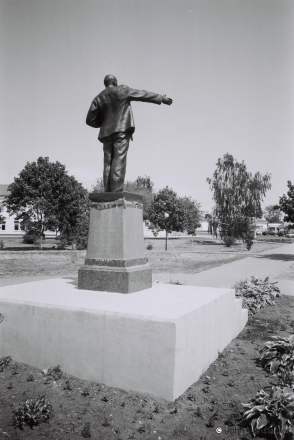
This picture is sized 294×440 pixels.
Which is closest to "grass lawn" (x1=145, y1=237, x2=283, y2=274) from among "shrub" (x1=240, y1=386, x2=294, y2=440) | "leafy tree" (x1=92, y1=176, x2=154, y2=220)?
"shrub" (x1=240, y1=386, x2=294, y2=440)

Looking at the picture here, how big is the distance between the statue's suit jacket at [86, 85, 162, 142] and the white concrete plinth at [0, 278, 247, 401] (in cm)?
288

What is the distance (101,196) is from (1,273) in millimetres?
8778

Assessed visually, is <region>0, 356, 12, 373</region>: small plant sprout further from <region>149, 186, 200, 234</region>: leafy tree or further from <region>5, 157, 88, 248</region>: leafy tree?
<region>149, 186, 200, 234</region>: leafy tree

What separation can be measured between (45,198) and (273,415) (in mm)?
24483

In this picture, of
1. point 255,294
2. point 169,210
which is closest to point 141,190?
point 169,210

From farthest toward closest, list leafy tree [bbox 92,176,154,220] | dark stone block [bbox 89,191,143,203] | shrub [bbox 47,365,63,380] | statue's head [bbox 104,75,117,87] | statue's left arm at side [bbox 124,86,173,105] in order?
leafy tree [bbox 92,176,154,220]
statue's head [bbox 104,75,117,87]
statue's left arm at side [bbox 124,86,173,105]
dark stone block [bbox 89,191,143,203]
shrub [bbox 47,365,63,380]

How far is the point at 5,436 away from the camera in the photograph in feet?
10.9

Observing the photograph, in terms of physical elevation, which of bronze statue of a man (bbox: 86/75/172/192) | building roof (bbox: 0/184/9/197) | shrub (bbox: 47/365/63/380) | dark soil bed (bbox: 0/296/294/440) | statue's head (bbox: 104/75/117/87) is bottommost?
dark soil bed (bbox: 0/296/294/440)

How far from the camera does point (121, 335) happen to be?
437cm

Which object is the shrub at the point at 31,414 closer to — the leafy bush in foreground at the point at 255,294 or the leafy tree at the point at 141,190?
the leafy bush in foreground at the point at 255,294

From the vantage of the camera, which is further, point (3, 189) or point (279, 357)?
point (3, 189)

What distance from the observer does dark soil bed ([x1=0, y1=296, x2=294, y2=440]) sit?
3445mm

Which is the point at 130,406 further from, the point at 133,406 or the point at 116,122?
the point at 116,122

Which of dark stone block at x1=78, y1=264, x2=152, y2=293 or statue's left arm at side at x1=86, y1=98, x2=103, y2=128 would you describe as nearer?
dark stone block at x1=78, y1=264, x2=152, y2=293
